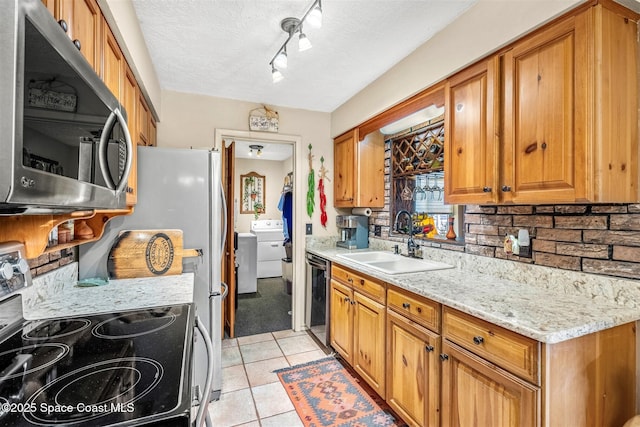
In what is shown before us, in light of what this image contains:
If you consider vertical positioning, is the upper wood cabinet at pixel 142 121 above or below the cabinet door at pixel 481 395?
above

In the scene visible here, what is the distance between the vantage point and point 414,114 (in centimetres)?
233

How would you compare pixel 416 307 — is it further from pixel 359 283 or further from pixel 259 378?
pixel 259 378

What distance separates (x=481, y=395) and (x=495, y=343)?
0.26m

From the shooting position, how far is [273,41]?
2.05 m

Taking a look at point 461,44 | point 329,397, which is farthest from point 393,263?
point 461,44

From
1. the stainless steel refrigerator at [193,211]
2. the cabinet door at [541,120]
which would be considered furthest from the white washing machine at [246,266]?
the cabinet door at [541,120]

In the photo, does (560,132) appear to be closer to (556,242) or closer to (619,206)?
(619,206)

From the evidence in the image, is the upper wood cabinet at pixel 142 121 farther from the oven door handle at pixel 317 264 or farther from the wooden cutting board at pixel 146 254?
the oven door handle at pixel 317 264

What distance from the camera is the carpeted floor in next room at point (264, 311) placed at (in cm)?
338

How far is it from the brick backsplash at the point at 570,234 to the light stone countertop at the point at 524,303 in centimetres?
10

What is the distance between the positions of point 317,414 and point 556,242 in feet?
5.52

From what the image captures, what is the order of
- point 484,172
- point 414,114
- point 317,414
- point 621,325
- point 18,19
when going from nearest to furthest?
1. point 18,19
2. point 621,325
3. point 484,172
4. point 317,414
5. point 414,114

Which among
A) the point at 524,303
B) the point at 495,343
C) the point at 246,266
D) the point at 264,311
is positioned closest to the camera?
the point at 495,343

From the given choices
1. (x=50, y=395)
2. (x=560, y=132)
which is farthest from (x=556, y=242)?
(x=50, y=395)
